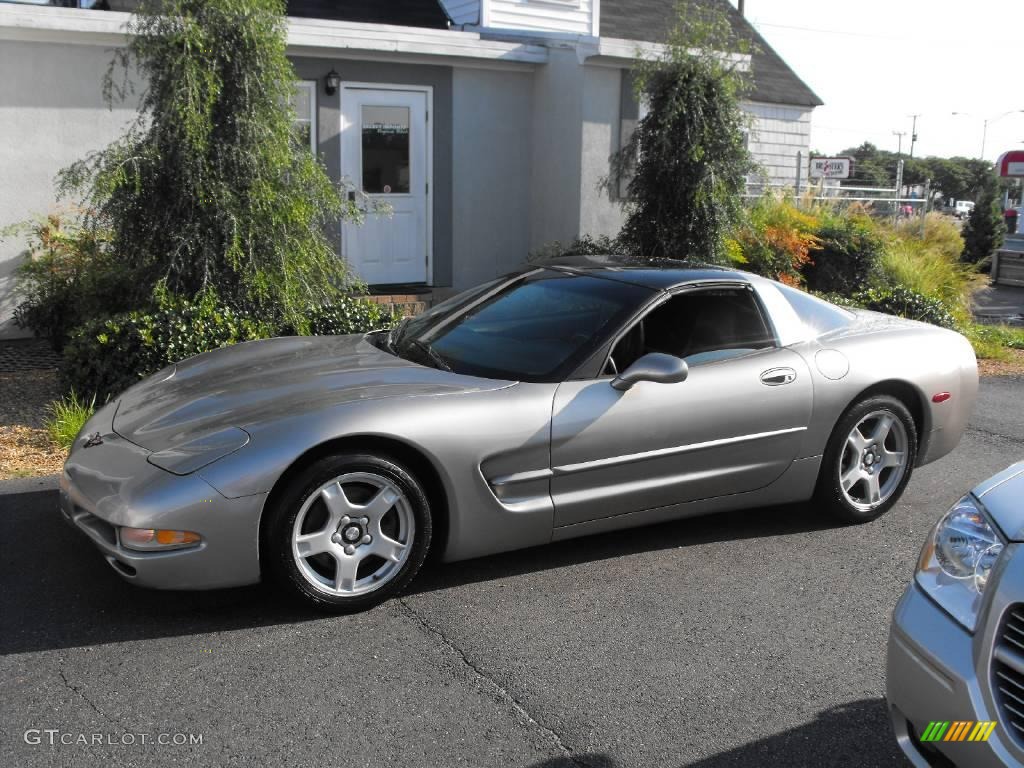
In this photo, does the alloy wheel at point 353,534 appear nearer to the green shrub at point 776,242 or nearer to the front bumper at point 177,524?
the front bumper at point 177,524

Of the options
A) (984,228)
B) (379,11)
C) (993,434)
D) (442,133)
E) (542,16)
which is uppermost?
(542,16)

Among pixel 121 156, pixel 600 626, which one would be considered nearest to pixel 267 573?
pixel 600 626

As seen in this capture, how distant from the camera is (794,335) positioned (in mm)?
5277

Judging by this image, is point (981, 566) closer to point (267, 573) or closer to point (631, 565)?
point (631, 565)

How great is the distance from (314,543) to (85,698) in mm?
978

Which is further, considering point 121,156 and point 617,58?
point 617,58

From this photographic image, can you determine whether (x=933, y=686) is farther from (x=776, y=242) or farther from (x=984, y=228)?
(x=984, y=228)

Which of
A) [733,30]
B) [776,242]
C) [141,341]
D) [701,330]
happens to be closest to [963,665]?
[701,330]

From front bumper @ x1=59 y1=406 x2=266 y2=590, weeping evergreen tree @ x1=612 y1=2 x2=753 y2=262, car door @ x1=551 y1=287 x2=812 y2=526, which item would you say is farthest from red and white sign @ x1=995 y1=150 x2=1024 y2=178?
front bumper @ x1=59 y1=406 x2=266 y2=590

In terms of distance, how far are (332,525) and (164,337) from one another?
3632 millimetres

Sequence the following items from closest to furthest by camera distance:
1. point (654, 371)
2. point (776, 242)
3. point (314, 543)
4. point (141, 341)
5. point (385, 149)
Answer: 1. point (314, 543)
2. point (654, 371)
3. point (141, 341)
4. point (385, 149)
5. point (776, 242)

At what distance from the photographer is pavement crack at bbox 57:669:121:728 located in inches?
128

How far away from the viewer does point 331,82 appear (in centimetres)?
1111

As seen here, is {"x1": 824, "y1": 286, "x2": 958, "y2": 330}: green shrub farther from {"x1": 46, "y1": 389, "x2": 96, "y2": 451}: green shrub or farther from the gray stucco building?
{"x1": 46, "y1": 389, "x2": 96, "y2": 451}: green shrub
